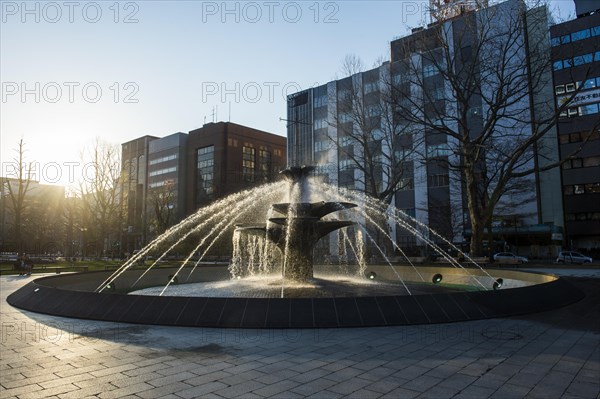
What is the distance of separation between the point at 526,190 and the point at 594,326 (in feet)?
135

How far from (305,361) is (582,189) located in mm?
53052

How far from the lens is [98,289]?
13664 millimetres

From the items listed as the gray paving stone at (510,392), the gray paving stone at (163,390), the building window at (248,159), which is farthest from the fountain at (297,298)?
the building window at (248,159)

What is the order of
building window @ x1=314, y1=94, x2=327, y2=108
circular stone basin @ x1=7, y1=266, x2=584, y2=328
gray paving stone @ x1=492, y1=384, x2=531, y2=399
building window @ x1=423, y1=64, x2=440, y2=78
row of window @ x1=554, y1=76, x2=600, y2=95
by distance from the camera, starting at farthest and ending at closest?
building window @ x1=314, y1=94, x2=327, y2=108, building window @ x1=423, y1=64, x2=440, y2=78, row of window @ x1=554, y1=76, x2=600, y2=95, circular stone basin @ x1=7, y1=266, x2=584, y2=328, gray paving stone @ x1=492, y1=384, x2=531, y2=399

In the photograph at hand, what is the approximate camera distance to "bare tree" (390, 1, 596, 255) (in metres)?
22.5

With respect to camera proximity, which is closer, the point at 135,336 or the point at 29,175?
the point at 135,336

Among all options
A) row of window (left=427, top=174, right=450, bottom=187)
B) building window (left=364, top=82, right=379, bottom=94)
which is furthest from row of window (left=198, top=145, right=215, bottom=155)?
row of window (left=427, top=174, right=450, bottom=187)

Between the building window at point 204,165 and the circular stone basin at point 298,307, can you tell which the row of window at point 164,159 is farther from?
the circular stone basin at point 298,307

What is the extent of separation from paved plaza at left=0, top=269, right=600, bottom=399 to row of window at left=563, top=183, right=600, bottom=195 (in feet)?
156

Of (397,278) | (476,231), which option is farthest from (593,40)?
(397,278)

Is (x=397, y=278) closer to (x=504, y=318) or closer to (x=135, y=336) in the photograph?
(x=504, y=318)

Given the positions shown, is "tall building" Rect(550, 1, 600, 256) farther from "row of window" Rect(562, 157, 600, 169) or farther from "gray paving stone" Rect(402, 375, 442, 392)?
"gray paving stone" Rect(402, 375, 442, 392)

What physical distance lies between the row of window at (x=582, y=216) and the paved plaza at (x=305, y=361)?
47.0 meters

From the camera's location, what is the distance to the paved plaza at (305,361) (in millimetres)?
4273
